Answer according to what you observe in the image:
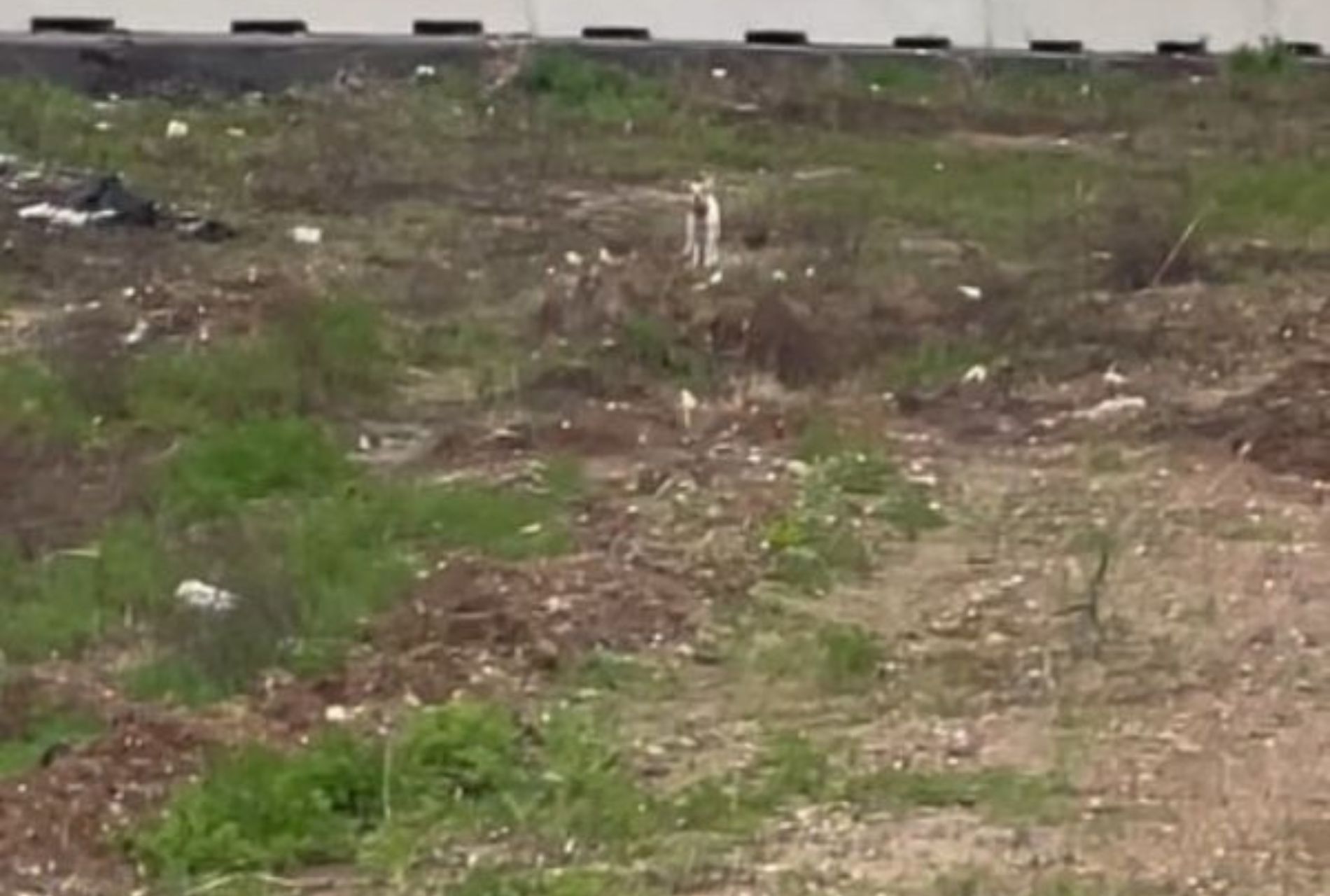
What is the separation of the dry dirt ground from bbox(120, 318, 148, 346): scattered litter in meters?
0.04

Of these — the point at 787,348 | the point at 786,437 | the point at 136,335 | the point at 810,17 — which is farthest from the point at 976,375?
the point at 810,17

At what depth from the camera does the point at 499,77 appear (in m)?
19.2

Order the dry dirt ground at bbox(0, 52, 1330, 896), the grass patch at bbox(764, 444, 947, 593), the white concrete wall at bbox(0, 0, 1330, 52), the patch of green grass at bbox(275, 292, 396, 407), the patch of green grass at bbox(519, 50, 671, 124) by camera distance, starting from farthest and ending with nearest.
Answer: the white concrete wall at bbox(0, 0, 1330, 52) → the patch of green grass at bbox(519, 50, 671, 124) → the patch of green grass at bbox(275, 292, 396, 407) → the grass patch at bbox(764, 444, 947, 593) → the dry dirt ground at bbox(0, 52, 1330, 896)

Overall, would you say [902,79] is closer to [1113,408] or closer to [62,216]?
[62,216]

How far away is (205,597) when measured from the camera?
27.9 ft

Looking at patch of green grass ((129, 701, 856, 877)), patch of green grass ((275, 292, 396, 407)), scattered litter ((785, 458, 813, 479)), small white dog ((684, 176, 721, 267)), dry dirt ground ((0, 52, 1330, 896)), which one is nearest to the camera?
patch of green grass ((129, 701, 856, 877))

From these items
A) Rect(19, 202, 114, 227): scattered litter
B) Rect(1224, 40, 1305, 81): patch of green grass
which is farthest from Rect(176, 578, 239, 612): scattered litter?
Rect(1224, 40, 1305, 81): patch of green grass

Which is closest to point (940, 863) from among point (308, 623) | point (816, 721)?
point (816, 721)

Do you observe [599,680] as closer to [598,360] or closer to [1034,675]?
[1034,675]

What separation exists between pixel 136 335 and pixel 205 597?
3599mm

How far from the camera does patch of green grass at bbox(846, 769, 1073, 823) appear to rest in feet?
22.9

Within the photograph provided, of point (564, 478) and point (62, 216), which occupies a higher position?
point (62, 216)

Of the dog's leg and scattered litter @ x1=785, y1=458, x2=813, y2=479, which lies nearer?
scattered litter @ x1=785, y1=458, x2=813, y2=479

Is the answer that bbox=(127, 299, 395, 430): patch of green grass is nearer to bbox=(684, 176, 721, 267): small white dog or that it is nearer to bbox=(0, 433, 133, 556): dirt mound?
bbox=(0, 433, 133, 556): dirt mound
